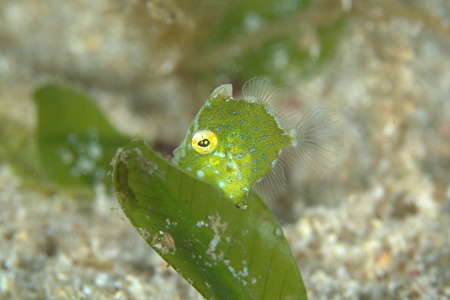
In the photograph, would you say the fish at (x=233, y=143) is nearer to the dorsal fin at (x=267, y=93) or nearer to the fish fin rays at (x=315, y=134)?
the dorsal fin at (x=267, y=93)

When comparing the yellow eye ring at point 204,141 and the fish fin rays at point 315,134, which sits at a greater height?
the fish fin rays at point 315,134

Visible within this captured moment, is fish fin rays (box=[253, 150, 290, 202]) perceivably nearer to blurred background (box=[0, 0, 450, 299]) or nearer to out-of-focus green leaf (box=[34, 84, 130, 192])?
blurred background (box=[0, 0, 450, 299])

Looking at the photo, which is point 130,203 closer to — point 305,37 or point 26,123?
point 26,123

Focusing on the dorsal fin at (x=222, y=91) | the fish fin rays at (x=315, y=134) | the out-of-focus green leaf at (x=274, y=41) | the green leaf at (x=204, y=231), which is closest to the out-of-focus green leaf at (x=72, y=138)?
the out-of-focus green leaf at (x=274, y=41)

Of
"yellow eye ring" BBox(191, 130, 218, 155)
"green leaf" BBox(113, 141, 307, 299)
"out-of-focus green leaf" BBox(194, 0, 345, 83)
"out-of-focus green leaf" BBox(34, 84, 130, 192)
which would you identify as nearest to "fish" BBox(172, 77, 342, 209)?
"yellow eye ring" BBox(191, 130, 218, 155)

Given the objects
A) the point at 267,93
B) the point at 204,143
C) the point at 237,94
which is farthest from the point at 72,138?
the point at 267,93

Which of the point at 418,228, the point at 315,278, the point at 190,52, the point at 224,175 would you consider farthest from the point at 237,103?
the point at 190,52

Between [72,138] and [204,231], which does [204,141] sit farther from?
[72,138]
